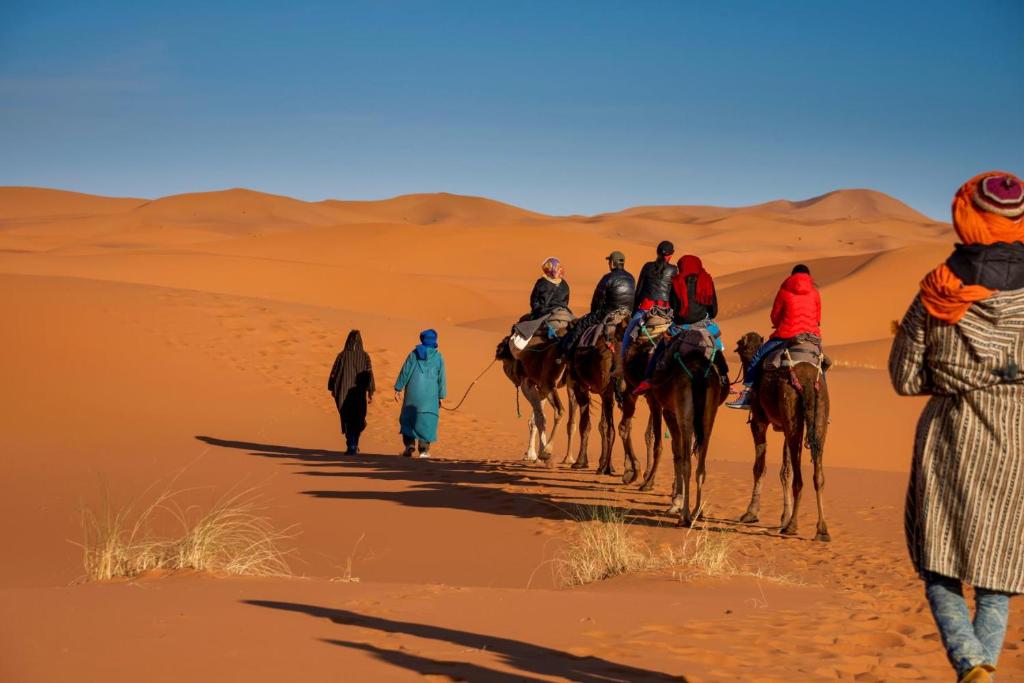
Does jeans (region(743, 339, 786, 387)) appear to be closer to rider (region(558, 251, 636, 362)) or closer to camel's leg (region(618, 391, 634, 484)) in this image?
camel's leg (region(618, 391, 634, 484))

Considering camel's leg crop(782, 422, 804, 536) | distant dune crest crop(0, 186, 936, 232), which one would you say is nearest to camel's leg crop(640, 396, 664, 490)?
camel's leg crop(782, 422, 804, 536)

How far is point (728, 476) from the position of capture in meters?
17.3

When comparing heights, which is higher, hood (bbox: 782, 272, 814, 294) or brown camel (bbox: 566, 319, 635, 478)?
hood (bbox: 782, 272, 814, 294)

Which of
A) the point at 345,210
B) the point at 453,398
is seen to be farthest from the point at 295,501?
the point at 345,210

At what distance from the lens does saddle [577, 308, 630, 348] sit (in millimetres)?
14789

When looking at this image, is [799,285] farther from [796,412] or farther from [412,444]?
[412,444]

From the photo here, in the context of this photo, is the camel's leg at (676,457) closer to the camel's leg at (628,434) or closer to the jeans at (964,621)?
the camel's leg at (628,434)

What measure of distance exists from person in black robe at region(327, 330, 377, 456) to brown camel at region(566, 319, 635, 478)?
329cm

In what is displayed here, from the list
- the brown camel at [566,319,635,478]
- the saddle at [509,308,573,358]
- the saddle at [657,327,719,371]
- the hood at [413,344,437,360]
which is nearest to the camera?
the saddle at [657,327,719,371]

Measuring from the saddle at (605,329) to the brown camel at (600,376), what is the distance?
0.02 meters

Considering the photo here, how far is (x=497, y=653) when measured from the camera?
6.44 m

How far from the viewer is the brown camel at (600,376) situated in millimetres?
14875

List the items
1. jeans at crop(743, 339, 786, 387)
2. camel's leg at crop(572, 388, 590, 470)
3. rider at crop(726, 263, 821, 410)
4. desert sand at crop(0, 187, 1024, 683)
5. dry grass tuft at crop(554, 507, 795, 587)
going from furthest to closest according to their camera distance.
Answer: camel's leg at crop(572, 388, 590, 470) < jeans at crop(743, 339, 786, 387) < rider at crop(726, 263, 821, 410) < dry grass tuft at crop(554, 507, 795, 587) < desert sand at crop(0, 187, 1024, 683)

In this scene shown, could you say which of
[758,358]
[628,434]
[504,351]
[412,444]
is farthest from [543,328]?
[758,358]
